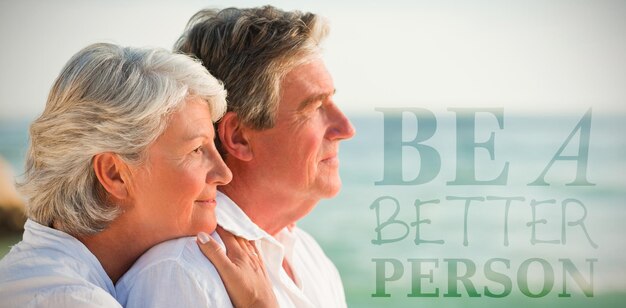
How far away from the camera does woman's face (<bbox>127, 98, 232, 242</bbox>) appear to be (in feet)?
6.66

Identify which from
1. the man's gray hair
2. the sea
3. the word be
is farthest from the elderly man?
the word be

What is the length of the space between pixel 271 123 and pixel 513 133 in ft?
54.1

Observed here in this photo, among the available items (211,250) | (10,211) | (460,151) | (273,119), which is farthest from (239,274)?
(460,151)

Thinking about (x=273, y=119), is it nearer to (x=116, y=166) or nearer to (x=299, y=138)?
(x=299, y=138)

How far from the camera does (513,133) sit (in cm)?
1848

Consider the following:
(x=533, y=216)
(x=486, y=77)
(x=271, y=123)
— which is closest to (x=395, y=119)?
(x=486, y=77)

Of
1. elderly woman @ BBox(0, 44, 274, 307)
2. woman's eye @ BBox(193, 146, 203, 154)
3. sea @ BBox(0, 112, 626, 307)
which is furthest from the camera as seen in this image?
sea @ BBox(0, 112, 626, 307)

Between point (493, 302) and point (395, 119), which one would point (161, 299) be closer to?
point (493, 302)

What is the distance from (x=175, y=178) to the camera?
2.04 m

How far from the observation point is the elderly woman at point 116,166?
1.97m

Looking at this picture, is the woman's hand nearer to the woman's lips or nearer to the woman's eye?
the woman's lips

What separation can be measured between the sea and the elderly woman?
10359 mm

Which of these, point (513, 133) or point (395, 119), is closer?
point (513, 133)

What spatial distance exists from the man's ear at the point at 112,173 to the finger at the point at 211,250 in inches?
7.5
